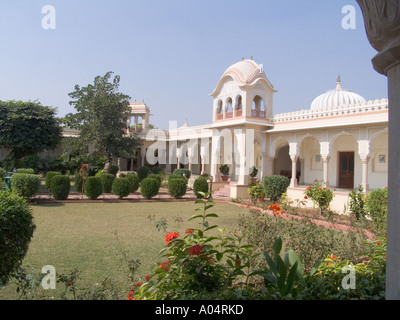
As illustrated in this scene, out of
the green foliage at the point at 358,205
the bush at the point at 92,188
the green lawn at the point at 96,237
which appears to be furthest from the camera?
the bush at the point at 92,188

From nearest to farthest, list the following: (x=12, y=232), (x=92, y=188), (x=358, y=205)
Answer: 1. (x=12, y=232)
2. (x=358, y=205)
3. (x=92, y=188)

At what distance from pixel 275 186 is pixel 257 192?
859mm

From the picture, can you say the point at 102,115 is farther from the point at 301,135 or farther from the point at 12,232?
the point at 12,232

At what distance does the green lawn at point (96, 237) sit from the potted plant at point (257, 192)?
1.93 meters

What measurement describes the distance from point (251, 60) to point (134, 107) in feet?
49.6

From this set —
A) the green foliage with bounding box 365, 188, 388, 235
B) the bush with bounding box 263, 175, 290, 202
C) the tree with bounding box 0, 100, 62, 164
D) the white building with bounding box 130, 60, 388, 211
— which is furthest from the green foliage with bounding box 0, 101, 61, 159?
the green foliage with bounding box 365, 188, 388, 235

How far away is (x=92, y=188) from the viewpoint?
12023 millimetres

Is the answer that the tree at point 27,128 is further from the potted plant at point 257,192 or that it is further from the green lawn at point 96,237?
the potted plant at point 257,192

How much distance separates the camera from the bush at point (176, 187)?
13273 mm

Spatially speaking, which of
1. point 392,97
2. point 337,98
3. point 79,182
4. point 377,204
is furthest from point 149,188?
point 337,98

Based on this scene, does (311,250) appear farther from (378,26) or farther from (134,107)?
(134,107)

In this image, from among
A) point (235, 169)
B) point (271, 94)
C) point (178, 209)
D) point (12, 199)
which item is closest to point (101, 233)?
point (12, 199)

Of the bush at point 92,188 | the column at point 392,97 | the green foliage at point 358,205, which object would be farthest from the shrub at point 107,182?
the column at point 392,97

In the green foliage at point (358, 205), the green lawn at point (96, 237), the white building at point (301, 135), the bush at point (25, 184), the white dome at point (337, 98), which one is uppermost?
the white dome at point (337, 98)
